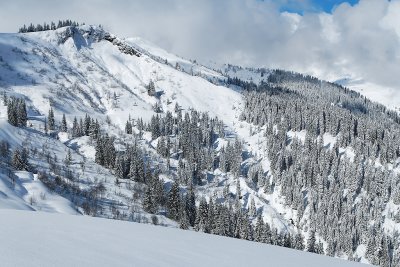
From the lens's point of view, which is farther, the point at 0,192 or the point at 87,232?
the point at 0,192

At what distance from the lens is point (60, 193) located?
14525 cm

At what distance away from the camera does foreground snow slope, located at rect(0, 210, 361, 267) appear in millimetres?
14148

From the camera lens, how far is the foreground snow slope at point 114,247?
14.1m

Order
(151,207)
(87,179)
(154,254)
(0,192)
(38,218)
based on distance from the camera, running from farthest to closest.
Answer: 1. (87,179)
2. (151,207)
3. (0,192)
4. (38,218)
5. (154,254)

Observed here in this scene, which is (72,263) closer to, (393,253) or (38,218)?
(38,218)

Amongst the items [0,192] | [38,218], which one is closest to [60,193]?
[0,192]

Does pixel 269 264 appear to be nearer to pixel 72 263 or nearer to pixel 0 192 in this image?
pixel 72 263

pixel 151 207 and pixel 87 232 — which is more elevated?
pixel 87 232

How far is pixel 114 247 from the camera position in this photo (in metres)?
17.1

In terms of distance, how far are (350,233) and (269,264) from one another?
194735 millimetres

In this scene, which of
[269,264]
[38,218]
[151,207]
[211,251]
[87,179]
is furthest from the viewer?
[87,179]

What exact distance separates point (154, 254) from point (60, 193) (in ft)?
459

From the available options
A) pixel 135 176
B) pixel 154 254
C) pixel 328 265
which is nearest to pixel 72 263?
pixel 154 254

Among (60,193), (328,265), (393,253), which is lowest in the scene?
(393,253)
